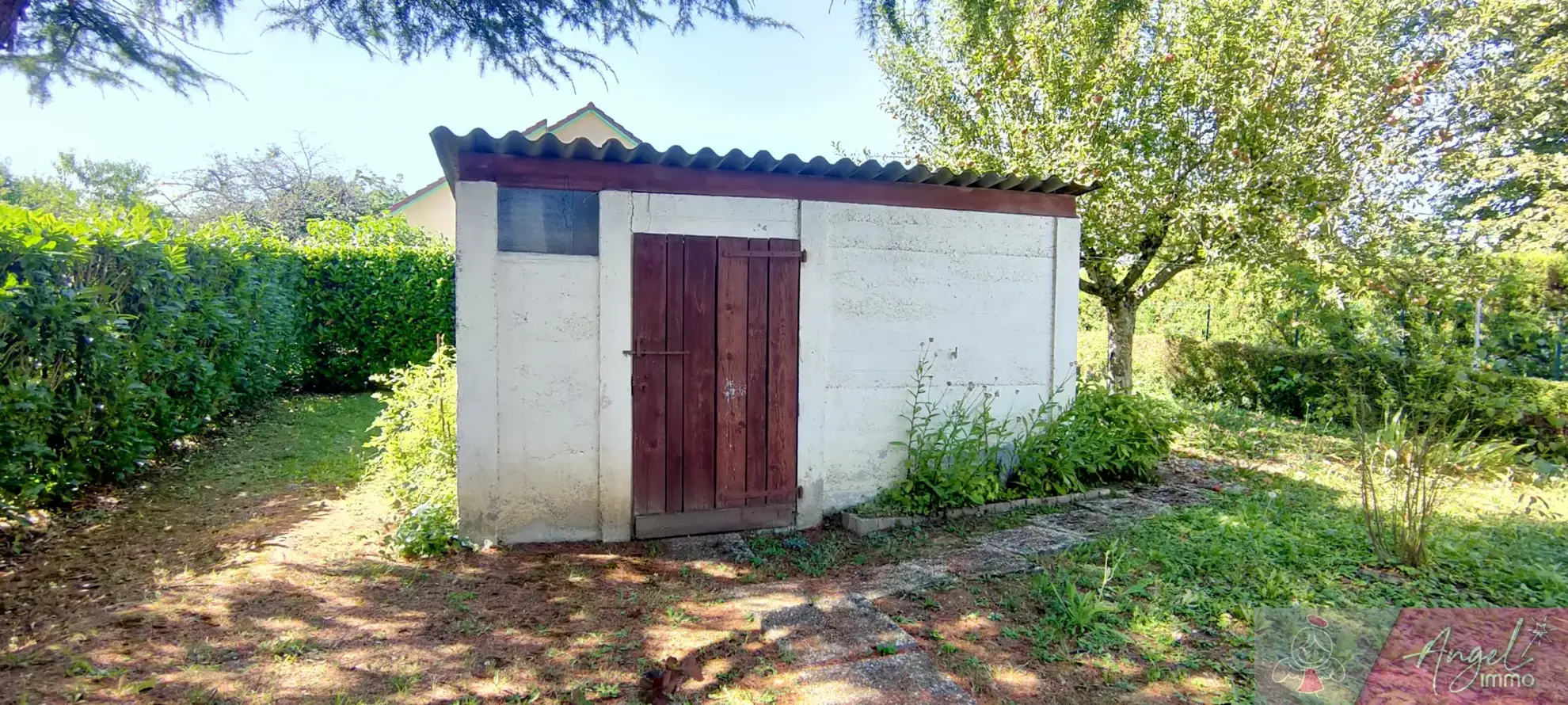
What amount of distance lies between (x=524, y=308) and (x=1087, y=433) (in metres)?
4.55

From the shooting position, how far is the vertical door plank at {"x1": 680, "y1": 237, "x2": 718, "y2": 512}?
15.3ft

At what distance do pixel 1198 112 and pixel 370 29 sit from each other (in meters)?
8.20

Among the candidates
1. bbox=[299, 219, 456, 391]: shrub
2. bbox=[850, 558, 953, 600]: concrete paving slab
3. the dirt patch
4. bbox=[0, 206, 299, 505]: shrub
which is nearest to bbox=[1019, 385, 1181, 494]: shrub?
bbox=[850, 558, 953, 600]: concrete paving slab

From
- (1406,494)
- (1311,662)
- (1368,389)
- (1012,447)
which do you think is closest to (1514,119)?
(1368,389)

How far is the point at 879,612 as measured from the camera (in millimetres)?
3365

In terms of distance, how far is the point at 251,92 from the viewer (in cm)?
510

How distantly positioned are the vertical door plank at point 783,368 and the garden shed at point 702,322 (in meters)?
0.01

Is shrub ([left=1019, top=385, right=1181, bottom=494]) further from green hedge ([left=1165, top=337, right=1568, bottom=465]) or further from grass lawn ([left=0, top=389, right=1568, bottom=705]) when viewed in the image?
green hedge ([left=1165, top=337, right=1568, bottom=465])

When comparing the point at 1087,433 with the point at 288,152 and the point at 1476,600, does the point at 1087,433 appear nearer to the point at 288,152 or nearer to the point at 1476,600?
the point at 1476,600

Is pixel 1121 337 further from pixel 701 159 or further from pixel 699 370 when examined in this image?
pixel 701 159

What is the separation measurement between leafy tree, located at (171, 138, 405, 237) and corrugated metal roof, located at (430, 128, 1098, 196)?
69.5 feet

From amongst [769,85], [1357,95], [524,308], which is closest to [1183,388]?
[1357,95]

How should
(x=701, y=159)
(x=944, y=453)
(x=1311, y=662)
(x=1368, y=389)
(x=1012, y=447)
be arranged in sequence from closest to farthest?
1. (x=1311, y=662)
2. (x=701, y=159)
3. (x=944, y=453)
4. (x=1012, y=447)
5. (x=1368, y=389)

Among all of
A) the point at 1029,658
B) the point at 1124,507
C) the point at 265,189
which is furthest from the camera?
the point at 265,189
